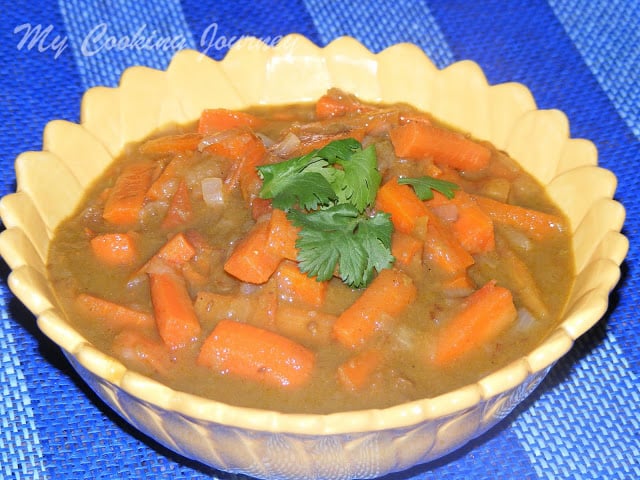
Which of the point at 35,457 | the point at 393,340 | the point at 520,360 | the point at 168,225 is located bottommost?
the point at 35,457

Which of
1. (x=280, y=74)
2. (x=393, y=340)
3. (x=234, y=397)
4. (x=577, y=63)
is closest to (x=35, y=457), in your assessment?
(x=234, y=397)

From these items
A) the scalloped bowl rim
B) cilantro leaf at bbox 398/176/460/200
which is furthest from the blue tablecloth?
cilantro leaf at bbox 398/176/460/200

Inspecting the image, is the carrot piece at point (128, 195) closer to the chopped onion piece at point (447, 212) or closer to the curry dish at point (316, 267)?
the curry dish at point (316, 267)

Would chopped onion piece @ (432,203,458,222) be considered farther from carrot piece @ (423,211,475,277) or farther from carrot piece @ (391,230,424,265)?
carrot piece @ (391,230,424,265)

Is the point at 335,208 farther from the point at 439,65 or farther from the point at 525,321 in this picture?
the point at 439,65

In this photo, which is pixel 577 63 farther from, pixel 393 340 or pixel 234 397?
pixel 234 397

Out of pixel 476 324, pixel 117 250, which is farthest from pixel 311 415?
pixel 117 250

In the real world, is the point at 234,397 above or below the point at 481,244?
below
